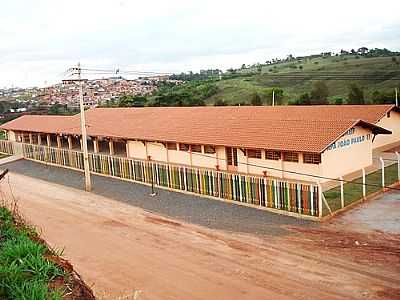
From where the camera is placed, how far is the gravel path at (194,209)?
54.7 feet

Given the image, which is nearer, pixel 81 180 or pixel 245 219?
pixel 245 219

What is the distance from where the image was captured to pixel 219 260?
13484 mm

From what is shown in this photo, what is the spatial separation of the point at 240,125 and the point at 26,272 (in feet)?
64.9

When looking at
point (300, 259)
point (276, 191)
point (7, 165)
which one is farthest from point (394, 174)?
point (7, 165)

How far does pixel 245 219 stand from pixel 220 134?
7.45m

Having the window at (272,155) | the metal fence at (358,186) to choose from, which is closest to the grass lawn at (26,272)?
the metal fence at (358,186)

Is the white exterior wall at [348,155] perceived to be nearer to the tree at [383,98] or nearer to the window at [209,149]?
the window at [209,149]

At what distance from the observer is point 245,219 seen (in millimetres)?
17516

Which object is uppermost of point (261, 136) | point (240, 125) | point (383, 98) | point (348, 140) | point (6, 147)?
point (240, 125)

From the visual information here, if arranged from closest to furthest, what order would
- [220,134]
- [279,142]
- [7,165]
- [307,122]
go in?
[279,142], [307,122], [220,134], [7,165]

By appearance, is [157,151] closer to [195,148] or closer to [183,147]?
[183,147]

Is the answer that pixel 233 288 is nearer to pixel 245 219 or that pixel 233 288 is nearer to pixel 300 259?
pixel 300 259

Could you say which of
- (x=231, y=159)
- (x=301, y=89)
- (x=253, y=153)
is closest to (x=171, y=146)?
(x=231, y=159)

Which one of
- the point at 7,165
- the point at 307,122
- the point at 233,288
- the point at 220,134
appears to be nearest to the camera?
the point at 233,288
